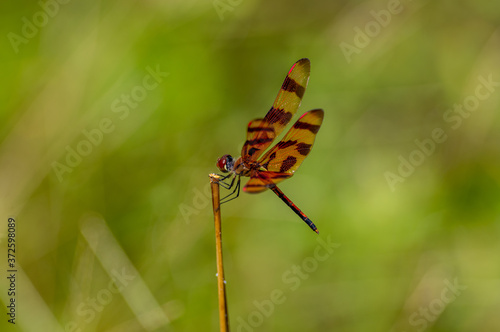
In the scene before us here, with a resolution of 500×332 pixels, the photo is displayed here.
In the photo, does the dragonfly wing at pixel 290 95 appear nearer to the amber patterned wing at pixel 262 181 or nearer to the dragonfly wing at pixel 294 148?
the dragonfly wing at pixel 294 148

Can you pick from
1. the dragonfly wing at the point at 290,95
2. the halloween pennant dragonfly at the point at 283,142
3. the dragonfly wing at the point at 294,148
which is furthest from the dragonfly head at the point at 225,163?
the dragonfly wing at the point at 290,95

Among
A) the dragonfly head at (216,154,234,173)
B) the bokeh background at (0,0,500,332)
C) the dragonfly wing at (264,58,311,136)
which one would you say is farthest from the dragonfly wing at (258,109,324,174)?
the bokeh background at (0,0,500,332)

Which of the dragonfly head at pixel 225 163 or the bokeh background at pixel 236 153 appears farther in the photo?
the bokeh background at pixel 236 153

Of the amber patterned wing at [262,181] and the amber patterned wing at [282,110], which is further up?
the amber patterned wing at [282,110]

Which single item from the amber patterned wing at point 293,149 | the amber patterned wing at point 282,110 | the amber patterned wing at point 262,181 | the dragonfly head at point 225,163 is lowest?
the amber patterned wing at point 262,181

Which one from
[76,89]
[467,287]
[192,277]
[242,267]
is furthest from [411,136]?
[76,89]

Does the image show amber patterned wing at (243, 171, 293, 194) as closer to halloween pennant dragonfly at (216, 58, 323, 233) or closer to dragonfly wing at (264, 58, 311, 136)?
halloween pennant dragonfly at (216, 58, 323, 233)

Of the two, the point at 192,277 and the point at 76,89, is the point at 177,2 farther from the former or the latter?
the point at 192,277
